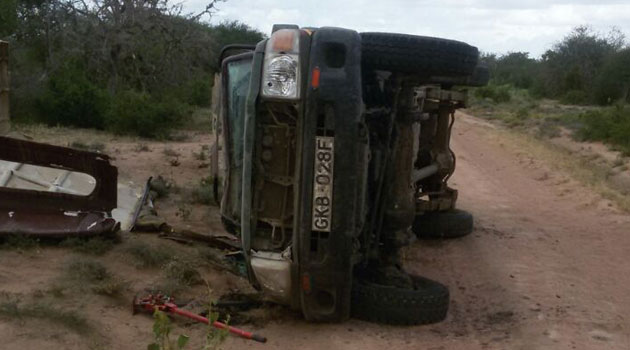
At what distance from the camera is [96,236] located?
695 cm

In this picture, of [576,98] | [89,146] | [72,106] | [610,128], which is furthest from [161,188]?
[576,98]

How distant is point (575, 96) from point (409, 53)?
35746 millimetres

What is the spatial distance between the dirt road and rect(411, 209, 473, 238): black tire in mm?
163

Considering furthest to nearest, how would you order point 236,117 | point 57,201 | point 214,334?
point 57,201 < point 236,117 < point 214,334

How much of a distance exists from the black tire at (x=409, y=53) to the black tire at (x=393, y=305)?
4.80 ft

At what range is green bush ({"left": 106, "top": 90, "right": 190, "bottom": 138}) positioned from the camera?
1728cm

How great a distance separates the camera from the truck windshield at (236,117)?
17.8ft

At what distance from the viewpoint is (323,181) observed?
16.4 ft

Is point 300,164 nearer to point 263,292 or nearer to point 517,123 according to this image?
point 263,292

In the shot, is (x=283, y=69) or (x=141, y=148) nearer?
(x=283, y=69)

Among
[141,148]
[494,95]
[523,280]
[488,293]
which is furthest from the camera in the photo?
[494,95]

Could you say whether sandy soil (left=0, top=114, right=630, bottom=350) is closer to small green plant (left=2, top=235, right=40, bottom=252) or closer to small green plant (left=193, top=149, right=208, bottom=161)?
small green plant (left=2, top=235, right=40, bottom=252)

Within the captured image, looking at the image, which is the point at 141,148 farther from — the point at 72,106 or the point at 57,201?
the point at 57,201

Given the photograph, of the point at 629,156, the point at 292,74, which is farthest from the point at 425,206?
the point at 629,156
